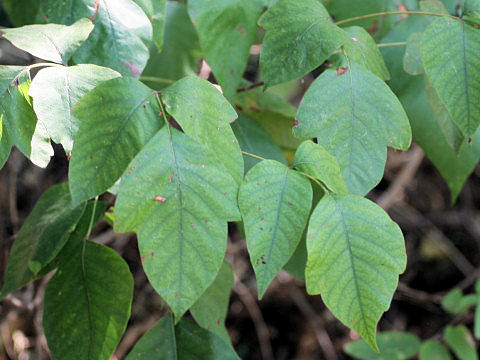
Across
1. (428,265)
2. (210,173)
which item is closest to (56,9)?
(210,173)

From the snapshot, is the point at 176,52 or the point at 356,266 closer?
the point at 356,266

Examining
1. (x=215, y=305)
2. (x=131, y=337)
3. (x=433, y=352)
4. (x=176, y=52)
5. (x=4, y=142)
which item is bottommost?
(x=131, y=337)

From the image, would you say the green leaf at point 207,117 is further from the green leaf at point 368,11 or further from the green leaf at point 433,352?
the green leaf at point 433,352

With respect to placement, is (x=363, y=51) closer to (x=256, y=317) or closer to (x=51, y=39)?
(x=51, y=39)

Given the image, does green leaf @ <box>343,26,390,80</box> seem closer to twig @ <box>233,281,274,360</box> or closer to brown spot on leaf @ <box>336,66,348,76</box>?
brown spot on leaf @ <box>336,66,348,76</box>

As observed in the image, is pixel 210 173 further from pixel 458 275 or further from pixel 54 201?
pixel 458 275

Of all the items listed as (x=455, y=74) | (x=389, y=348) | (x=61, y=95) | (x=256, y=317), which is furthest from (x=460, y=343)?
(x=61, y=95)

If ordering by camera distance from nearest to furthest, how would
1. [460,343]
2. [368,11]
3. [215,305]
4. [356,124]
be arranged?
[356,124] → [215,305] → [368,11] → [460,343]
